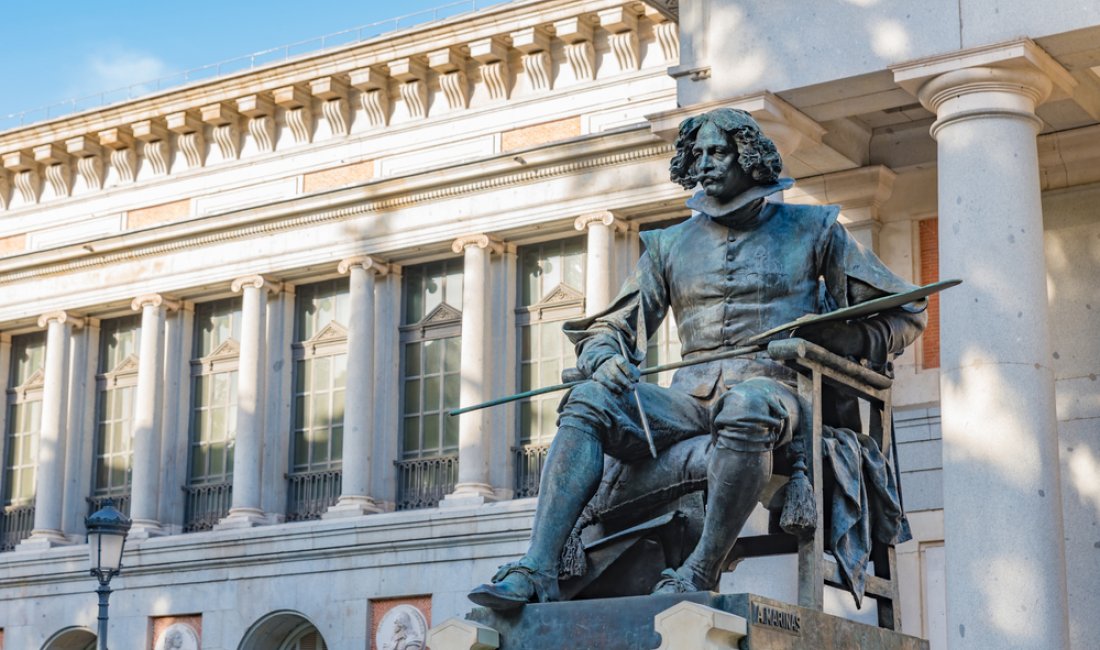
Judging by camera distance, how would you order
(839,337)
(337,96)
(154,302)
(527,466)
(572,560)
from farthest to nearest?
(154,302) → (337,96) → (527,466) → (839,337) → (572,560)

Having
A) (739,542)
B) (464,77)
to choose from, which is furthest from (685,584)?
A: (464,77)

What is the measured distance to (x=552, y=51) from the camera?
2595 cm

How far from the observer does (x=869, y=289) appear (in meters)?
6.84

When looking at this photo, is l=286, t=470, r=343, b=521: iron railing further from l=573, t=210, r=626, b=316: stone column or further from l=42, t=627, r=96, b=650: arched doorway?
l=573, t=210, r=626, b=316: stone column

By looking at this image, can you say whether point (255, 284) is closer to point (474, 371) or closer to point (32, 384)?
point (474, 371)

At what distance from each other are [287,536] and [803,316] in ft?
66.5

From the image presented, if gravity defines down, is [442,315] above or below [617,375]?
above

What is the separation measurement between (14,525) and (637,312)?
2481cm

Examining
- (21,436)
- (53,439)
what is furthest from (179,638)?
(21,436)

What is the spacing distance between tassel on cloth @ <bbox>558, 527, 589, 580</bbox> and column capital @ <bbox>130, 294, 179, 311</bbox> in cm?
2272

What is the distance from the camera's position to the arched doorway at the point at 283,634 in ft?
86.7

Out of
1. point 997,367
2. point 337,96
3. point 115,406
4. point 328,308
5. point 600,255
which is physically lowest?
point 997,367

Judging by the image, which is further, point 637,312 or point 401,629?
point 401,629

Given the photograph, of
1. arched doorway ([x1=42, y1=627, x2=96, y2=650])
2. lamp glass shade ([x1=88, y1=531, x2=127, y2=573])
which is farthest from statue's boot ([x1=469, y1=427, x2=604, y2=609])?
arched doorway ([x1=42, y1=627, x2=96, y2=650])
